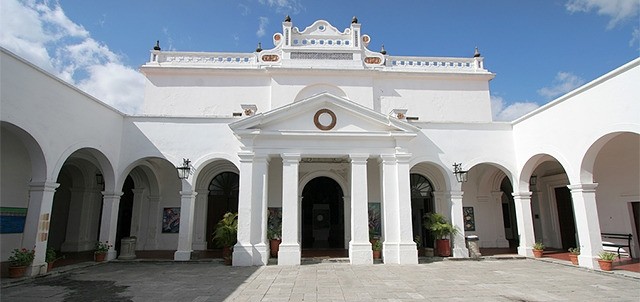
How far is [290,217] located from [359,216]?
2309 mm

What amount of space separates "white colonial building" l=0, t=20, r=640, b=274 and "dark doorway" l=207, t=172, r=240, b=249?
5 cm

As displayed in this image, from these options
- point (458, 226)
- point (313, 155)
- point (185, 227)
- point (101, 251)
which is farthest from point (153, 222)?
→ point (458, 226)

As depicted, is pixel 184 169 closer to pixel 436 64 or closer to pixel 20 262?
pixel 20 262

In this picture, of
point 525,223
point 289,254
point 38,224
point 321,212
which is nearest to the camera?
point 38,224

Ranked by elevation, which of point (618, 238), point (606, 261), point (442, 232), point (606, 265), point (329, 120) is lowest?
point (606, 265)

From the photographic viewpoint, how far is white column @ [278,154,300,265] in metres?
10.9

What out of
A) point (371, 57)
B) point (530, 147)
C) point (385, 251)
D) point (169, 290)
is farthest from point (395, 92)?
point (169, 290)

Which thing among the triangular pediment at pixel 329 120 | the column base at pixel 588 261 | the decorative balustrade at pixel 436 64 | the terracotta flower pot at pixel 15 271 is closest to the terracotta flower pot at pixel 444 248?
the column base at pixel 588 261

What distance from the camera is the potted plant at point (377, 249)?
1155cm

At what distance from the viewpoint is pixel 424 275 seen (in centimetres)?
908

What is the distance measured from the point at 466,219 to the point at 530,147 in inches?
168

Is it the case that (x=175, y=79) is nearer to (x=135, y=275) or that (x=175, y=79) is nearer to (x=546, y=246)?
(x=135, y=275)

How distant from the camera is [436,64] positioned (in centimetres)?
1714

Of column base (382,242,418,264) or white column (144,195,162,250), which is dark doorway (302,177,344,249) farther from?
white column (144,195,162,250)
